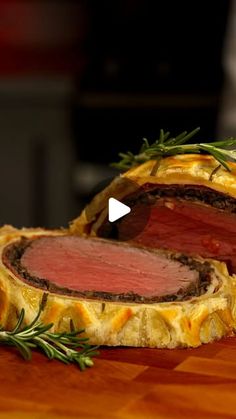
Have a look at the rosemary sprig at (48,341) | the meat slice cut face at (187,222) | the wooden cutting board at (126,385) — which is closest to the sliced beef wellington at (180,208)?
the meat slice cut face at (187,222)

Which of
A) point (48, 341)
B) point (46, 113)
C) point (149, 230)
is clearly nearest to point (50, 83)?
point (46, 113)

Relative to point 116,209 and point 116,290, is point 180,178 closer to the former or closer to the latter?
point 116,209

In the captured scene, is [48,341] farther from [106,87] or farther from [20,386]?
[106,87]

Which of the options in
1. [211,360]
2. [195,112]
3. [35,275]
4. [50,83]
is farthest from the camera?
[50,83]

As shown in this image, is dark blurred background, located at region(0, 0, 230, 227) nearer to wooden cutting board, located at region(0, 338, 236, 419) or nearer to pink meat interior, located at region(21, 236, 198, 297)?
pink meat interior, located at region(21, 236, 198, 297)

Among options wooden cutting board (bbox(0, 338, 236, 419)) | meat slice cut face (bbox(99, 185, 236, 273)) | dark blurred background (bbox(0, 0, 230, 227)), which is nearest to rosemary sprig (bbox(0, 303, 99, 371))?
wooden cutting board (bbox(0, 338, 236, 419))
